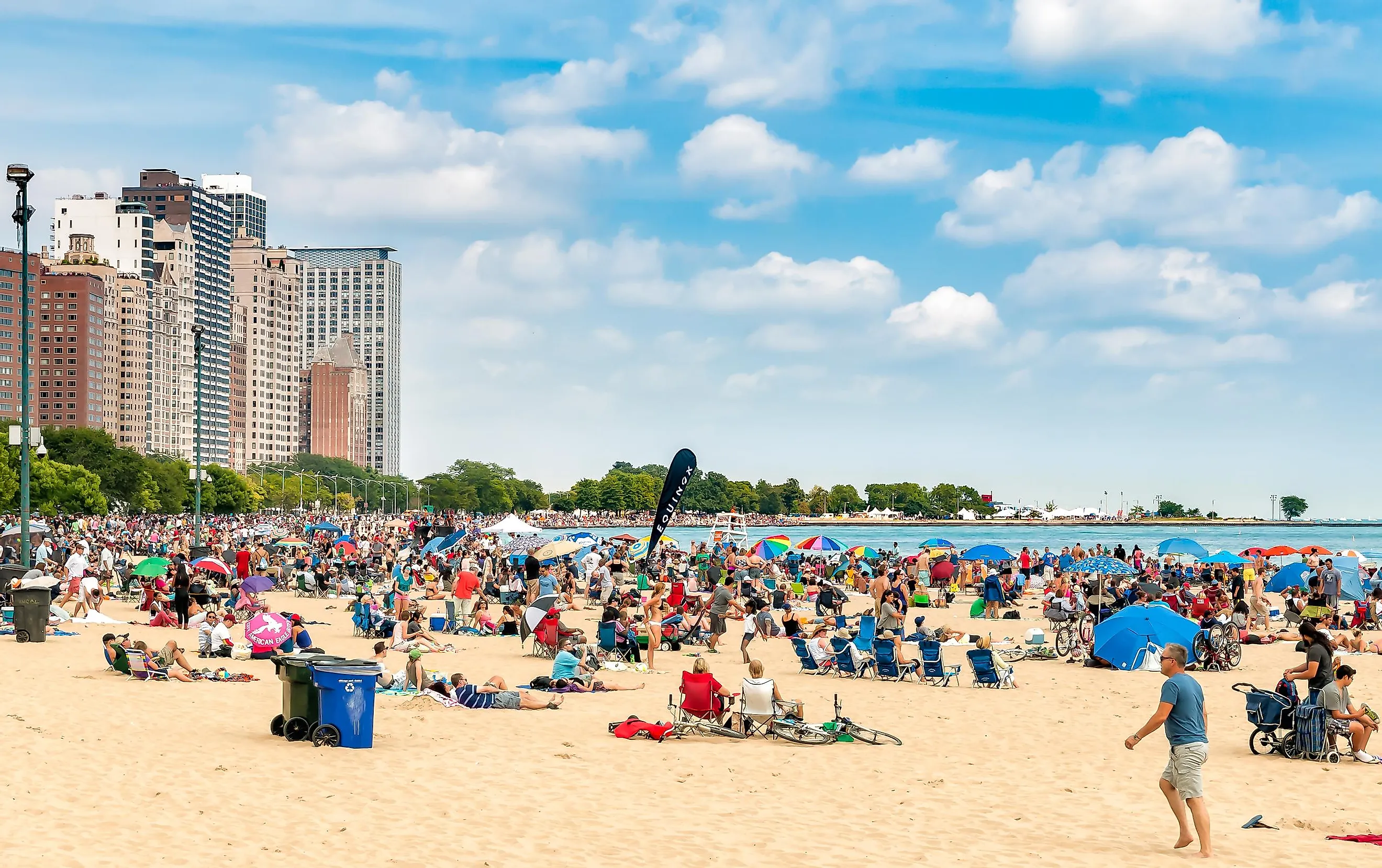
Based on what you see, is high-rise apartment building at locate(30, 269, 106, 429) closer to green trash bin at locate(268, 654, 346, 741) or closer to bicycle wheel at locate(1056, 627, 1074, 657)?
bicycle wheel at locate(1056, 627, 1074, 657)

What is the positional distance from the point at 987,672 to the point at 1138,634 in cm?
258

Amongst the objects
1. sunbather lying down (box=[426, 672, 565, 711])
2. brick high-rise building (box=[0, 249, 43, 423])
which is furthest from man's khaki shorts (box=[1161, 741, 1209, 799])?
brick high-rise building (box=[0, 249, 43, 423])

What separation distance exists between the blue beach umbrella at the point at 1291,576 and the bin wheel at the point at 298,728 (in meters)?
24.7

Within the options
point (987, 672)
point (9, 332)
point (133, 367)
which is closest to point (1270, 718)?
point (987, 672)

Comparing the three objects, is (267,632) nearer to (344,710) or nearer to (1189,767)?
(344,710)

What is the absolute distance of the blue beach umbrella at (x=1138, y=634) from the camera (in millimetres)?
17375

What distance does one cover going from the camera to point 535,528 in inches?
1877

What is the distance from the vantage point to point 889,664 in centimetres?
1820

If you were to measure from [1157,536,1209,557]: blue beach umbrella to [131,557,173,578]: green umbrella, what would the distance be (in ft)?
97.2

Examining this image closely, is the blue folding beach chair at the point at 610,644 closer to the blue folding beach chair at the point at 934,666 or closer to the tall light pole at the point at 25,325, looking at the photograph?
the blue folding beach chair at the point at 934,666

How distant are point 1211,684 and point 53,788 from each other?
14589mm

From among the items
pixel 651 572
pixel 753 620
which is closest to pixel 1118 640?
pixel 753 620

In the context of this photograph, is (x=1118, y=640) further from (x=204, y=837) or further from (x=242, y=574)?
(x=242, y=574)

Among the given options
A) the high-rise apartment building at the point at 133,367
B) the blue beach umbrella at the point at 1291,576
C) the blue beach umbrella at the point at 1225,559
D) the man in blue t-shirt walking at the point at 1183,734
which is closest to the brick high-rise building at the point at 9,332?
the high-rise apartment building at the point at 133,367
